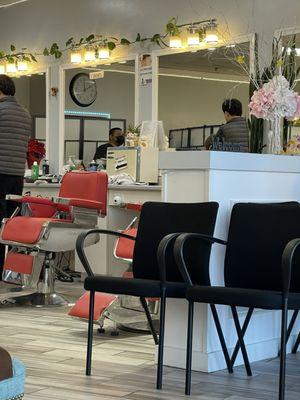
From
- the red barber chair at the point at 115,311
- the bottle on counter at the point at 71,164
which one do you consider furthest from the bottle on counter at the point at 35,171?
the red barber chair at the point at 115,311

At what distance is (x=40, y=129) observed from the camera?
8.82 metres

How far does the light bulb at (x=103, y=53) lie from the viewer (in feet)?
26.2

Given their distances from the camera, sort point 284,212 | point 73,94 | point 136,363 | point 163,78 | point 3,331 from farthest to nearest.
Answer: point 73,94, point 163,78, point 3,331, point 136,363, point 284,212

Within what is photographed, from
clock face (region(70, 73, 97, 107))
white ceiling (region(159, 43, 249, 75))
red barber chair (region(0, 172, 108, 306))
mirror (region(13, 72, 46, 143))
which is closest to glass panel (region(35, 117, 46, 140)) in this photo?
mirror (region(13, 72, 46, 143))

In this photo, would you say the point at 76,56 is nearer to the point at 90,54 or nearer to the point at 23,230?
the point at 90,54

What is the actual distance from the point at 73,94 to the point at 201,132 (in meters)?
2.00

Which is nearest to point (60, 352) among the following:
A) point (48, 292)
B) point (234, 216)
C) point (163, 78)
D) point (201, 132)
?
point (234, 216)

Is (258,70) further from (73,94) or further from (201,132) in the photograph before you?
(73,94)

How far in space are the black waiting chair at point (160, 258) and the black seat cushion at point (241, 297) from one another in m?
0.16

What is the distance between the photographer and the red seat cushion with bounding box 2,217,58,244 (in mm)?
5113

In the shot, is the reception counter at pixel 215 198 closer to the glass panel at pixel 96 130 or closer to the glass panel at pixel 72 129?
the glass panel at pixel 96 130

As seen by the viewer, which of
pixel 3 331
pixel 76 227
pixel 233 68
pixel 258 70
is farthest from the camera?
pixel 233 68

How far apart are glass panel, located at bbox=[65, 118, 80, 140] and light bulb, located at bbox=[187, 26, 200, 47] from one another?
1785mm

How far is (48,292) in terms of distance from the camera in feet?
18.2
